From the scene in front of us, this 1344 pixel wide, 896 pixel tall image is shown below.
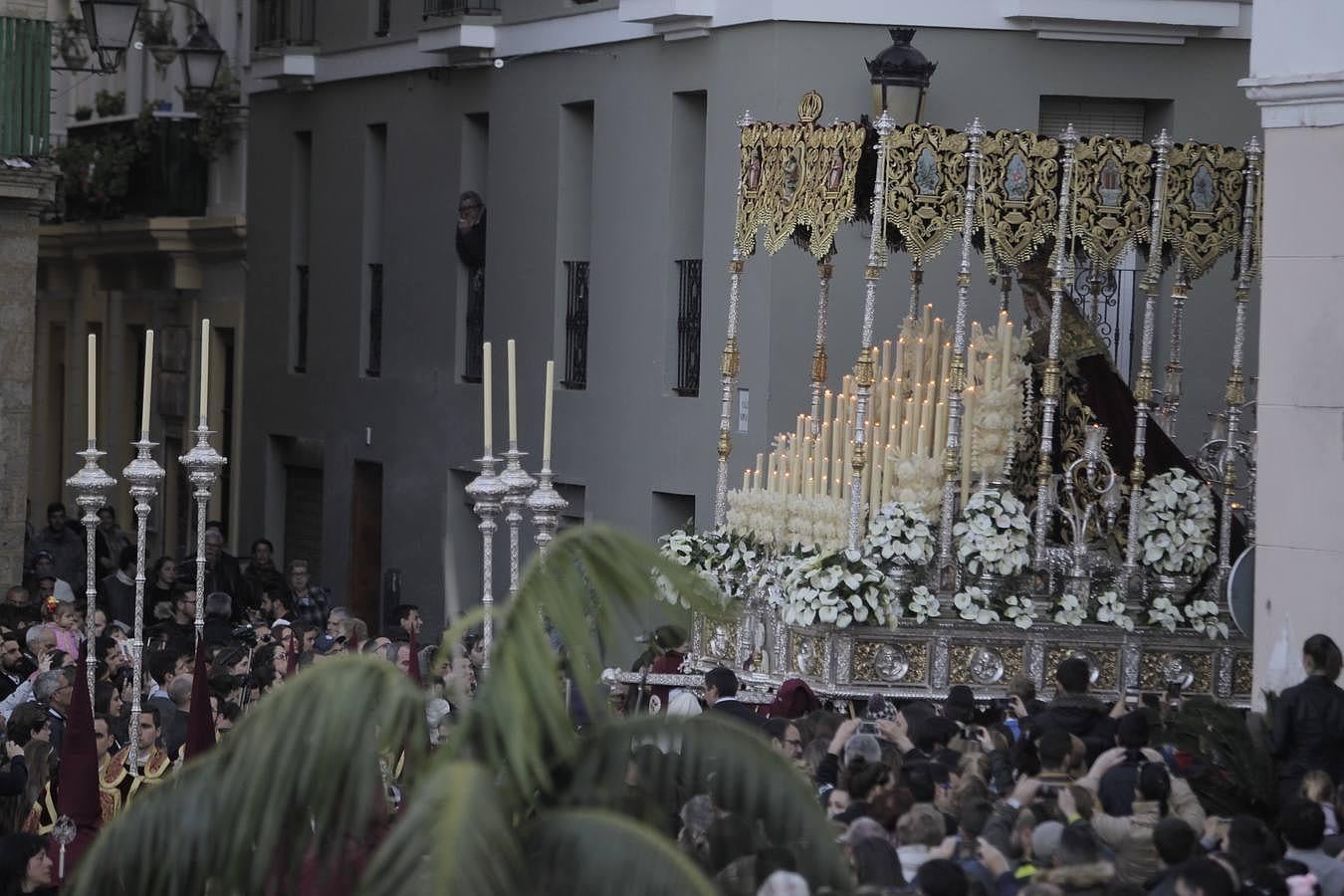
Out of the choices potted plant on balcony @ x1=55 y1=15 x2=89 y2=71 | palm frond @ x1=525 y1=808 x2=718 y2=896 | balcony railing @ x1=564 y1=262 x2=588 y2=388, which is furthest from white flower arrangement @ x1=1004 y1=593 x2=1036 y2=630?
potted plant on balcony @ x1=55 y1=15 x2=89 y2=71

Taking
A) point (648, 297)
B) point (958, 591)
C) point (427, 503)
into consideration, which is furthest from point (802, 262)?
point (427, 503)

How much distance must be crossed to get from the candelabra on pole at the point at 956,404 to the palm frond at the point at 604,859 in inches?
273

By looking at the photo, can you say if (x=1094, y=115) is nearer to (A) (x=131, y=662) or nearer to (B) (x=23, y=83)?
(B) (x=23, y=83)

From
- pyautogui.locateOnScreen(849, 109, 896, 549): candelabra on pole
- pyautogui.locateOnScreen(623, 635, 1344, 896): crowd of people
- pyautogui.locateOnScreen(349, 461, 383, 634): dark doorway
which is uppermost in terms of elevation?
pyautogui.locateOnScreen(849, 109, 896, 549): candelabra on pole

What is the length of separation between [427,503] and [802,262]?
20.0ft

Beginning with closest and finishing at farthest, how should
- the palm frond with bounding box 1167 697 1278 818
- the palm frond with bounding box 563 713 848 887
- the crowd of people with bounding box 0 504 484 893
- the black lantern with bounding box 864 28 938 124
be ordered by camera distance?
the palm frond with bounding box 563 713 848 887 → the palm frond with bounding box 1167 697 1278 818 → the crowd of people with bounding box 0 504 484 893 → the black lantern with bounding box 864 28 938 124

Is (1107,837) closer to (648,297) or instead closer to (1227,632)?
(1227,632)

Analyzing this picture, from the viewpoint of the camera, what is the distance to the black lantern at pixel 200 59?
2483 centimetres

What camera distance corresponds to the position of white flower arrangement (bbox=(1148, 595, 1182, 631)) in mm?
13102

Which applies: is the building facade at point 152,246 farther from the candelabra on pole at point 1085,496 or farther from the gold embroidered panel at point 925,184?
the candelabra on pole at point 1085,496

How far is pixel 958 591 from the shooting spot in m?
12.9

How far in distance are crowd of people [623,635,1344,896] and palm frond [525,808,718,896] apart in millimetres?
752

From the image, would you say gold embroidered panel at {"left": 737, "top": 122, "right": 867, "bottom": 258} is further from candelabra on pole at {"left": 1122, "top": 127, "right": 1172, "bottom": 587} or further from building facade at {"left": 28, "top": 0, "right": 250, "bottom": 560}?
building facade at {"left": 28, "top": 0, "right": 250, "bottom": 560}

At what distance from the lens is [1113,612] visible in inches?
514
